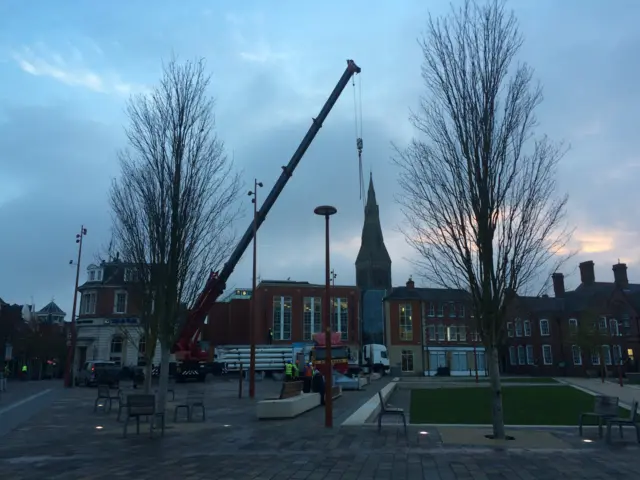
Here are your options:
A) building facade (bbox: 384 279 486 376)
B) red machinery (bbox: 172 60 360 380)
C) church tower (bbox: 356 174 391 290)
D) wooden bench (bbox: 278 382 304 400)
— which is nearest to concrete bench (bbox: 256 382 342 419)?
wooden bench (bbox: 278 382 304 400)

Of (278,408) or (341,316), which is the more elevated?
(341,316)

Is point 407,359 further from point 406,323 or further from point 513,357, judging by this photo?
point 513,357

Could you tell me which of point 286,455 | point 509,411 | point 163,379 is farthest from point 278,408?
point 509,411

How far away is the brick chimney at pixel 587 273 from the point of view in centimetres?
6450

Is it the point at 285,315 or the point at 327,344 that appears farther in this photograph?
the point at 285,315

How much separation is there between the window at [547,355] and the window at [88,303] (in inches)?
1964

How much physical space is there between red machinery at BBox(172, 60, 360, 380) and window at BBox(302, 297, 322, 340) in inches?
989

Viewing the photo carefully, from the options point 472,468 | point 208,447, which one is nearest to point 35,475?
point 208,447

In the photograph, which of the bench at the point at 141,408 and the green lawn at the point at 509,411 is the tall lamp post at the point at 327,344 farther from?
the bench at the point at 141,408

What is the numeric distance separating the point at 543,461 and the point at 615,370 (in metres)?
53.9

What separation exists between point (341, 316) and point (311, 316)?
3669mm

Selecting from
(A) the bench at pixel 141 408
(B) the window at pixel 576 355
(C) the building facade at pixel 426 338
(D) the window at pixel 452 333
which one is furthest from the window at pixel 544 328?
(A) the bench at pixel 141 408

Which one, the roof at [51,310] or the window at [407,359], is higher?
the roof at [51,310]

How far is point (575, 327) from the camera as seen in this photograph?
52.9 meters
